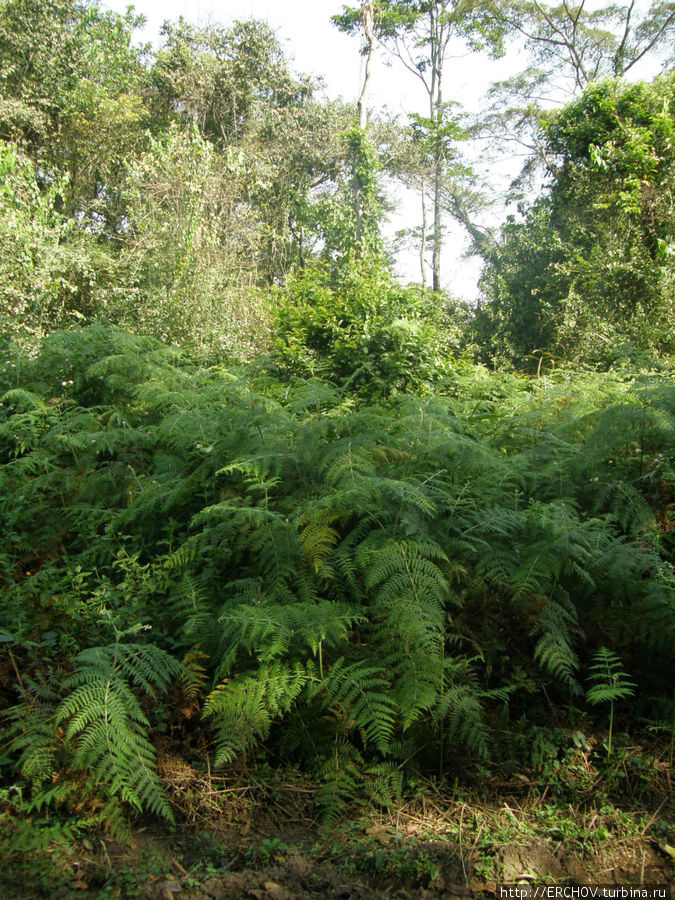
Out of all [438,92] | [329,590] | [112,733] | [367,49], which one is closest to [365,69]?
[367,49]

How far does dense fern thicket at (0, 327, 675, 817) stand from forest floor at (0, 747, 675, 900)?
13cm

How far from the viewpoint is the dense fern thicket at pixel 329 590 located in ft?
8.73

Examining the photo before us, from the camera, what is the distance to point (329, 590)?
3264 millimetres

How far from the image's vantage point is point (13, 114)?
54.4ft

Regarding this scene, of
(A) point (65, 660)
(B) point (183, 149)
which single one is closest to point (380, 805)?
(A) point (65, 660)

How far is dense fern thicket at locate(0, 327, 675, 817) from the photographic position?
2.66 m

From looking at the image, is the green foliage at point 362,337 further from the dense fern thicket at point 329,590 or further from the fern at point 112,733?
the fern at point 112,733

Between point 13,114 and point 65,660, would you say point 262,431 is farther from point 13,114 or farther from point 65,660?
point 13,114

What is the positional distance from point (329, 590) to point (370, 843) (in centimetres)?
117

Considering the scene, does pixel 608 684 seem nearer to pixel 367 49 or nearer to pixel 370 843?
pixel 370 843

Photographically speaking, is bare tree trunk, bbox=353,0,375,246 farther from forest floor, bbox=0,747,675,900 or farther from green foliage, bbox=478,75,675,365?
forest floor, bbox=0,747,675,900

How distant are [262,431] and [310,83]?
2342 centimetres

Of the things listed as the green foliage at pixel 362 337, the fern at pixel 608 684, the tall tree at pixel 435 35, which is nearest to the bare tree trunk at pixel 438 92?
the tall tree at pixel 435 35

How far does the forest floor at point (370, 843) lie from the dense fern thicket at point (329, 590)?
125 millimetres
